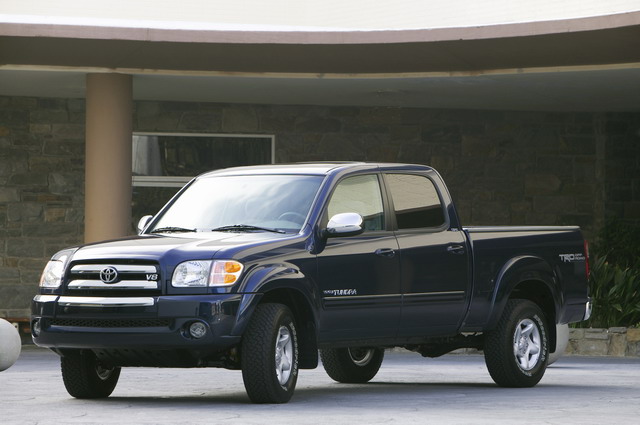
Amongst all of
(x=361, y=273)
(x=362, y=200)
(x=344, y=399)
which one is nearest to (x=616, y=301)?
(x=362, y=200)

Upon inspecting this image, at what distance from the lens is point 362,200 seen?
36.4ft

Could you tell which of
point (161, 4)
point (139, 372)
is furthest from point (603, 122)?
point (139, 372)

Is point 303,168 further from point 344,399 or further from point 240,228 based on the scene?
point 344,399

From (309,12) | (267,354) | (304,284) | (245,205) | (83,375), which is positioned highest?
(309,12)

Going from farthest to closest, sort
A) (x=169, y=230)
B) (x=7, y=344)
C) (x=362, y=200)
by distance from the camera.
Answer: (x=7, y=344) → (x=362, y=200) → (x=169, y=230)

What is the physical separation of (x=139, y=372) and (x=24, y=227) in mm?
7296

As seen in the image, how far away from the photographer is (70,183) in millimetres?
21031

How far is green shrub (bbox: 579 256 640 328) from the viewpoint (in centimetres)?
1817

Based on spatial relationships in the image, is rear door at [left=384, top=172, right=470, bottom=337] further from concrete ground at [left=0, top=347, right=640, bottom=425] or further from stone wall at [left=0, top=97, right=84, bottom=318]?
stone wall at [left=0, top=97, right=84, bottom=318]

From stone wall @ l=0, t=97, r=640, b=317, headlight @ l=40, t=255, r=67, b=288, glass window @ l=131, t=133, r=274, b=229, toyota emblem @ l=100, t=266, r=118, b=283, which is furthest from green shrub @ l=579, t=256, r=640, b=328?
toyota emblem @ l=100, t=266, r=118, b=283

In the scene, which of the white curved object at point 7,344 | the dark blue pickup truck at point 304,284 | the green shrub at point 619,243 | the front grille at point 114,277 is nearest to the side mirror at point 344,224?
the dark blue pickup truck at point 304,284

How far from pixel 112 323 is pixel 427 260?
9.39ft

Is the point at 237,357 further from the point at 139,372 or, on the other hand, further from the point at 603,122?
the point at 603,122

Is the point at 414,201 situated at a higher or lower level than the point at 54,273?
higher
